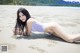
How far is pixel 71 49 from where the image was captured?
5.24 ft

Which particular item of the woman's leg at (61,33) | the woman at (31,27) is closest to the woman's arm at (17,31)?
the woman at (31,27)

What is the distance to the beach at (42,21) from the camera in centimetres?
163

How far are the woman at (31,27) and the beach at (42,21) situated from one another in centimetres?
3

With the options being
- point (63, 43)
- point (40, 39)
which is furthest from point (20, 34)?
point (63, 43)

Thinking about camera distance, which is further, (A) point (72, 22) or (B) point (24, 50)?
(A) point (72, 22)

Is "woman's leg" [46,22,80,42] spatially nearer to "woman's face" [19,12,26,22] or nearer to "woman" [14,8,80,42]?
"woman" [14,8,80,42]

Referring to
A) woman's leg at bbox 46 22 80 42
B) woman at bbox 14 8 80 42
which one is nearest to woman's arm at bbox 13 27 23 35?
woman at bbox 14 8 80 42

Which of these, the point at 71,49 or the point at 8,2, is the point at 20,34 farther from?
the point at 71,49

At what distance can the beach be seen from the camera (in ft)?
5.35

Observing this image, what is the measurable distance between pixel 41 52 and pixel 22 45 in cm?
15

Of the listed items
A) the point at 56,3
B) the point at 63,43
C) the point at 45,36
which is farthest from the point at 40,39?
the point at 56,3

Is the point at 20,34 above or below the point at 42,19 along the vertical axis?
below


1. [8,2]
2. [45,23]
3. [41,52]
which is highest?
[8,2]

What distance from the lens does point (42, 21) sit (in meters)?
1.75
